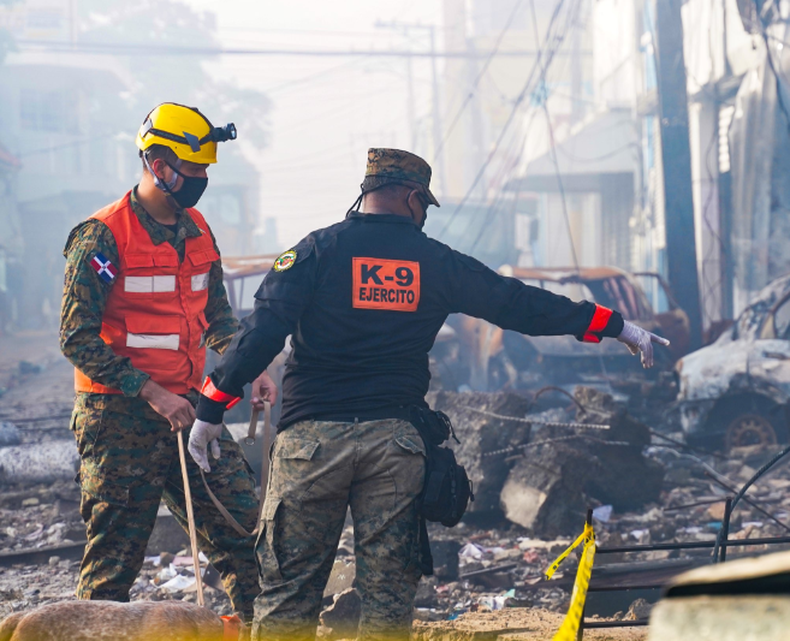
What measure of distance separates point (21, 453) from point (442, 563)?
4.10 meters

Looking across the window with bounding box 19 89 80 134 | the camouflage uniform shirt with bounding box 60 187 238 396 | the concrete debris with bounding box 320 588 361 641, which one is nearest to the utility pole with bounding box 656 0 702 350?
the concrete debris with bounding box 320 588 361 641

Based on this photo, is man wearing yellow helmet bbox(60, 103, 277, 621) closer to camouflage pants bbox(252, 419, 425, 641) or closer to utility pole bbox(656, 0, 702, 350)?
camouflage pants bbox(252, 419, 425, 641)

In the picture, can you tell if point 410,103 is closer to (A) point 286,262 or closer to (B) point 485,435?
(B) point 485,435

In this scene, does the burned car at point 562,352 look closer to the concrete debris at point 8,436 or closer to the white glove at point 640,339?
the concrete debris at point 8,436

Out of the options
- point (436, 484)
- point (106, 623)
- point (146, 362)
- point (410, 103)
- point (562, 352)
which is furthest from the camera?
point (410, 103)

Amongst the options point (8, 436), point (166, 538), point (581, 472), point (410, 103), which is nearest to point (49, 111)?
point (410, 103)

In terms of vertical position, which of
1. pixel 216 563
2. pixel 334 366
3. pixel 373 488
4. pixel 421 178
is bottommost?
pixel 216 563

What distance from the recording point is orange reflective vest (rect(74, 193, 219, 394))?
3.05 m

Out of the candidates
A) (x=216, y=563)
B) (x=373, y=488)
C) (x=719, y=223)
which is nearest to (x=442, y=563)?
(x=216, y=563)

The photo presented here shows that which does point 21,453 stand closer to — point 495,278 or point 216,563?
point 216,563

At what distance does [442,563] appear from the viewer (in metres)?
5.00

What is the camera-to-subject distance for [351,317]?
105 inches

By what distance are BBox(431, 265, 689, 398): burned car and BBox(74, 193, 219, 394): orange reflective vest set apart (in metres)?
7.14

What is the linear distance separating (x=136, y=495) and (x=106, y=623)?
0.84 m
